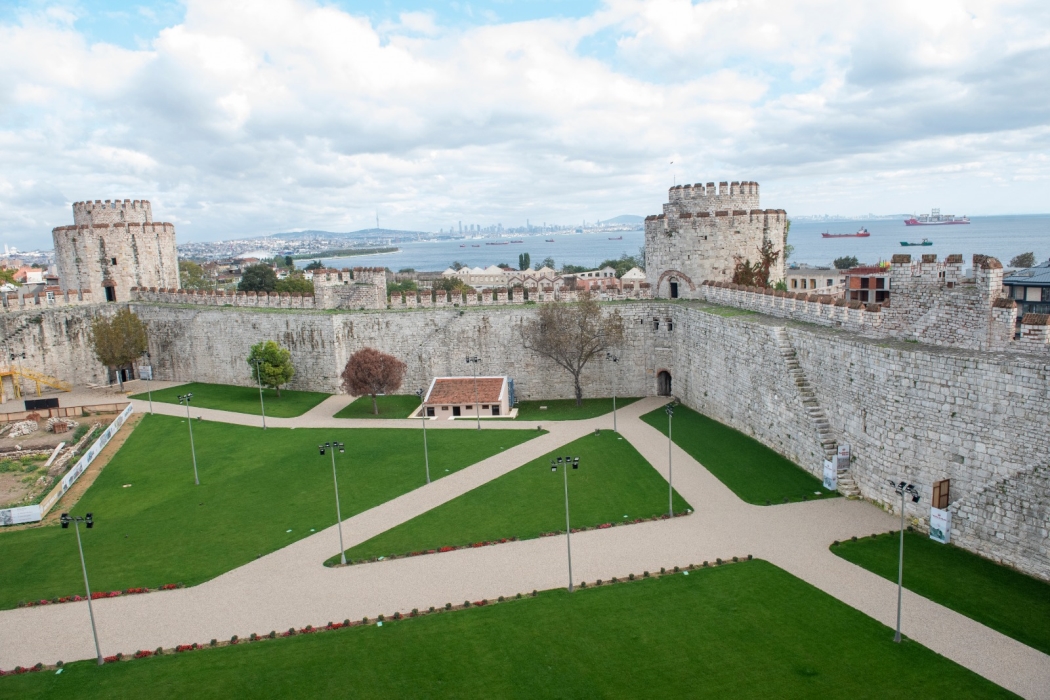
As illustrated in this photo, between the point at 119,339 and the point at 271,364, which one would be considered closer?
the point at 271,364

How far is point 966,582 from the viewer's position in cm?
1165

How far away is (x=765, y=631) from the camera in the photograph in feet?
35.7

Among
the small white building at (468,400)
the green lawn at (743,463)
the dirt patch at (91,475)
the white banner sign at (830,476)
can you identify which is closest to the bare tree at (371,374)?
the small white building at (468,400)

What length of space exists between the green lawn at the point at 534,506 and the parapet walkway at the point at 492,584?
20.3 inches

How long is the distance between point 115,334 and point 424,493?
19981mm

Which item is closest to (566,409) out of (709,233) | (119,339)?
(709,233)

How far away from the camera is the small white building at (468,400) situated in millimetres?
25281

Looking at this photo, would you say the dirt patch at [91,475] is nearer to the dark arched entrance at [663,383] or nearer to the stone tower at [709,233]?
the dark arched entrance at [663,383]

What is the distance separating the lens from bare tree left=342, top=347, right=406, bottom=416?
83.2ft

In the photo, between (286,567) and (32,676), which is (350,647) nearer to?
(286,567)

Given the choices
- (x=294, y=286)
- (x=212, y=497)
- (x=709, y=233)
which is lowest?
(x=212, y=497)

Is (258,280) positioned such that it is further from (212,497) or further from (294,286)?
(212,497)

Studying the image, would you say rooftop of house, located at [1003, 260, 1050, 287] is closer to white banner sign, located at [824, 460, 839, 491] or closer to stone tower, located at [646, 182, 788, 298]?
stone tower, located at [646, 182, 788, 298]

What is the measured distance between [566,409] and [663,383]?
165 inches
